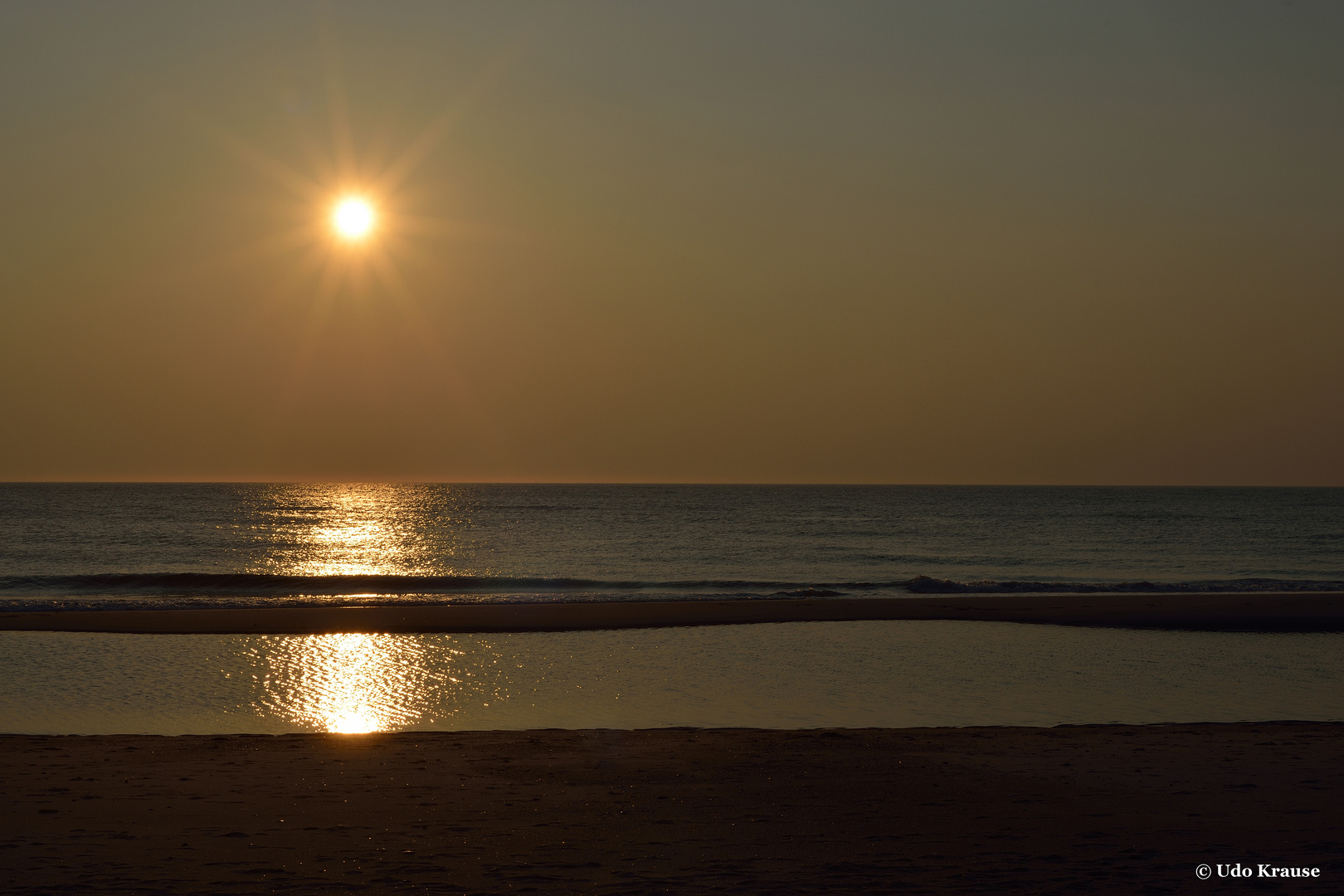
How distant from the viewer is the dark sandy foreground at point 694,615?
24688 millimetres

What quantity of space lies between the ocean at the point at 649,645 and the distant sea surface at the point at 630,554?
35 centimetres

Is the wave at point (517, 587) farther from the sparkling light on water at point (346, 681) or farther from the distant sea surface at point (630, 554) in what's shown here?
the sparkling light on water at point (346, 681)

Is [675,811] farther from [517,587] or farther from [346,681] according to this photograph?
[517,587]

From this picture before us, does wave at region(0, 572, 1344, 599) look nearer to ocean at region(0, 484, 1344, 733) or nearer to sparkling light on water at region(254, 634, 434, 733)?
ocean at region(0, 484, 1344, 733)

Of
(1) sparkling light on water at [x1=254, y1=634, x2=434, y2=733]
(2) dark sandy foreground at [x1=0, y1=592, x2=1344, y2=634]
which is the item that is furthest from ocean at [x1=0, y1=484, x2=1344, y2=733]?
(2) dark sandy foreground at [x1=0, y1=592, x2=1344, y2=634]

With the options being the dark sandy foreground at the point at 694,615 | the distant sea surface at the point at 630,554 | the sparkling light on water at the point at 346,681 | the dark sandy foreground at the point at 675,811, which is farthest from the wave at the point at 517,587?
the dark sandy foreground at the point at 675,811

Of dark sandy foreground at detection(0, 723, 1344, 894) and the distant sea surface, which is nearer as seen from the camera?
dark sandy foreground at detection(0, 723, 1344, 894)

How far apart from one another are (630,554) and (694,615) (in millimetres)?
30093

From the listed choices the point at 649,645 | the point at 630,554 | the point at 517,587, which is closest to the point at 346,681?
the point at 649,645

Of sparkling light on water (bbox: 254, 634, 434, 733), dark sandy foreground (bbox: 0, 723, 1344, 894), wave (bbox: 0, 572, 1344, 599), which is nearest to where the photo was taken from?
dark sandy foreground (bbox: 0, 723, 1344, 894)

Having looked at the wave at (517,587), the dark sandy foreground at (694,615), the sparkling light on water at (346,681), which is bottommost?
the sparkling light on water at (346,681)

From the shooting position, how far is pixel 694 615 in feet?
88.6

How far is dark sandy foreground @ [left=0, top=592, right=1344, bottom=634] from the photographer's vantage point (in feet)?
81.0

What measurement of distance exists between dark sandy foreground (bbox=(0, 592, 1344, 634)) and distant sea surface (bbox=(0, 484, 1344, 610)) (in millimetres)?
3506
